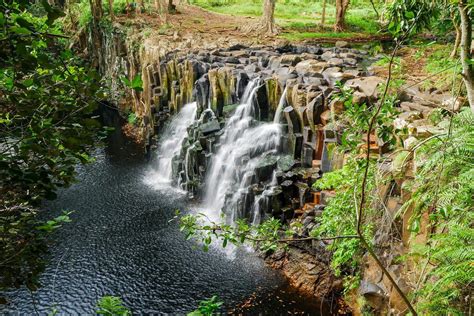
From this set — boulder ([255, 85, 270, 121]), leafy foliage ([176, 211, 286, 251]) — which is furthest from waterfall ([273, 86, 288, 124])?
leafy foliage ([176, 211, 286, 251])

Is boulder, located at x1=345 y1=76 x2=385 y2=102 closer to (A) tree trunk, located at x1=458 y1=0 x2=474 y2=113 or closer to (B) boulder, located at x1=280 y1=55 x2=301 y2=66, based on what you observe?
(B) boulder, located at x1=280 y1=55 x2=301 y2=66

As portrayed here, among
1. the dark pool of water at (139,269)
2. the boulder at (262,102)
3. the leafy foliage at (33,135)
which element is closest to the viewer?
the leafy foliage at (33,135)

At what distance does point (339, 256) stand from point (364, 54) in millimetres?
14793

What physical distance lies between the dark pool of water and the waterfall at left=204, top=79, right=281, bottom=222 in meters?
1.72

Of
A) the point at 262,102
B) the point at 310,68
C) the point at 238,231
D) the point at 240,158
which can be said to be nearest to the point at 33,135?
the point at 238,231

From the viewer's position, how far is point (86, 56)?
33531 mm

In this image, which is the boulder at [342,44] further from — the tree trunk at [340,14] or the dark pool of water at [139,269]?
the dark pool of water at [139,269]

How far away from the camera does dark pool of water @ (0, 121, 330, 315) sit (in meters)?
10.9

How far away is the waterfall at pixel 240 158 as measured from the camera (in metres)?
14.6

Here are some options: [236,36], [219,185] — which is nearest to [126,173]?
[219,185]

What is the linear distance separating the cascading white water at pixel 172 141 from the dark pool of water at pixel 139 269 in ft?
9.39

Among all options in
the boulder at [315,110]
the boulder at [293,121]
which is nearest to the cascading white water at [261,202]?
the boulder at [293,121]

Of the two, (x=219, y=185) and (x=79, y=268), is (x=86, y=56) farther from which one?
(x=79, y=268)

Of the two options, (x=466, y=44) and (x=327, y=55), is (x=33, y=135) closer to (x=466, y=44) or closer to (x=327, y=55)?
(x=466, y=44)
